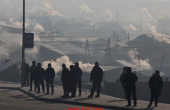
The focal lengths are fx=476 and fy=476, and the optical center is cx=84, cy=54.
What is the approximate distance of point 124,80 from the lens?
17.8 metres

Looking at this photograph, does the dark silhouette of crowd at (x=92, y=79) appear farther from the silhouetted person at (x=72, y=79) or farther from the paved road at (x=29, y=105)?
the paved road at (x=29, y=105)

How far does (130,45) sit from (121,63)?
4777 cm

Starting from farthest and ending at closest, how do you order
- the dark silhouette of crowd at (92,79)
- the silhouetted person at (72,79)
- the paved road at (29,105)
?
the silhouetted person at (72,79) < the dark silhouette of crowd at (92,79) < the paved road at (29,105)

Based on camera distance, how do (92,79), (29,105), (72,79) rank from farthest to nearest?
1. (72,79)
2. (92,79)
3. (29,105)

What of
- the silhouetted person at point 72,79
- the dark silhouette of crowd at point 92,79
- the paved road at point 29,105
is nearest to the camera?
the paved road at point 29,105

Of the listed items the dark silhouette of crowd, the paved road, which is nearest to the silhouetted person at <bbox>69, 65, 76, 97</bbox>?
the dark silhouette of crowd

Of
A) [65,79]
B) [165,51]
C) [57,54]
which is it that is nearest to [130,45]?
[165,51]

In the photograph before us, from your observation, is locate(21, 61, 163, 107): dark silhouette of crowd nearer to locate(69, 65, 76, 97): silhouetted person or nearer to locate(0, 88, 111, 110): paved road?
locate(69, 65, 76, 97): silhouetted person

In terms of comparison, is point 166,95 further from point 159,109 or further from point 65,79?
point 159,109

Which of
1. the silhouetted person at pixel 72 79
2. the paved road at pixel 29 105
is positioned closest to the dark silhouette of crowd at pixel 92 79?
the silhouetted person at pixel 72 79

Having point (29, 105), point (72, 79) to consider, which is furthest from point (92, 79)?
point (29, 105)

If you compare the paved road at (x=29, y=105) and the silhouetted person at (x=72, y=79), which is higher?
the silhouetted person at (x=72, y=79)

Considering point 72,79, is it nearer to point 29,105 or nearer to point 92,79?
point 92,79

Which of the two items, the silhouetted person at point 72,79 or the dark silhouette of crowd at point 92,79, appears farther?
the silhouetted person at point 72,79
